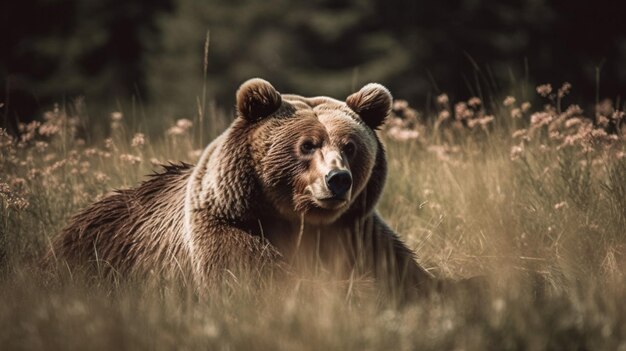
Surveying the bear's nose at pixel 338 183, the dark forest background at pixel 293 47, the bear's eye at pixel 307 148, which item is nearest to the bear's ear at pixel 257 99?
the bear's eye at pixel 307 148

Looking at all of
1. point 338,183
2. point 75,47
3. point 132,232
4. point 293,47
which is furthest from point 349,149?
point 75,47

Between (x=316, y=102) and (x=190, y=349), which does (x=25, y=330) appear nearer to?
(x=190, y=349)

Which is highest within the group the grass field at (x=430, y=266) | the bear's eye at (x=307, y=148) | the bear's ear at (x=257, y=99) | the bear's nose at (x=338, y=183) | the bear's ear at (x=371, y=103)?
the bear's ear at (x=257, y=99)

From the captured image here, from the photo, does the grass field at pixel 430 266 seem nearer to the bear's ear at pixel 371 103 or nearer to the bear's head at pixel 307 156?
the bear's head at pixel 307 156

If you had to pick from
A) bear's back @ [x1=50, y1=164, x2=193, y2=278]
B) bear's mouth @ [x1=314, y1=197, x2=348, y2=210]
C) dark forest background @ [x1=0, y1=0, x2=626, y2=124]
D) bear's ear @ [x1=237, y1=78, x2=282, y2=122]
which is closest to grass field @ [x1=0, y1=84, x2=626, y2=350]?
bear's back @ [x1=50, y1=164, x2=193, y2=278]

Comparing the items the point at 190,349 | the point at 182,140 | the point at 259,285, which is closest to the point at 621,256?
the point at 259,285

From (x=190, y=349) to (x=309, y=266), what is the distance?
4.59 ft

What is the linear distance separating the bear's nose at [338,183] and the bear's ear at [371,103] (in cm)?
74

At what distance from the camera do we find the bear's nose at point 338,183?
4.18m

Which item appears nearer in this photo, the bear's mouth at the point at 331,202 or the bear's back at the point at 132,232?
the bear's mouth at the point at 331,202

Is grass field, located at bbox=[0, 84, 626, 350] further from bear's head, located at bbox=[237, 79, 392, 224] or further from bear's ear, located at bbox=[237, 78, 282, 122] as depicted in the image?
bear's ear, located at bbox=[237, 78, 282, 122]

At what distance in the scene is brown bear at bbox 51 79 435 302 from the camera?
430 cm

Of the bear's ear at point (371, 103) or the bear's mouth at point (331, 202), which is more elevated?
the bear's ear at point (371, 103)

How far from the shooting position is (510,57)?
76.2 ft
